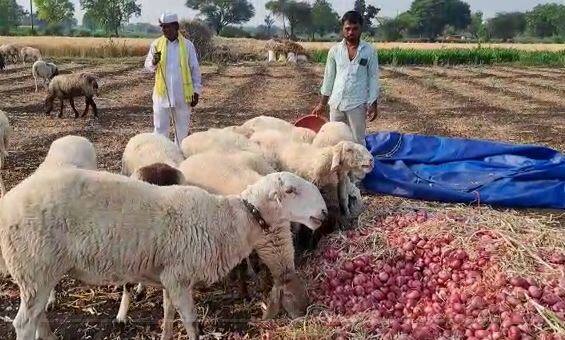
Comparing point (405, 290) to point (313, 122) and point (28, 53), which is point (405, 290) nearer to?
point (313, 122)

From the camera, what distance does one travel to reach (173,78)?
8.66m

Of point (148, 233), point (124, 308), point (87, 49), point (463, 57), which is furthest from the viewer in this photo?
point (87, 49)

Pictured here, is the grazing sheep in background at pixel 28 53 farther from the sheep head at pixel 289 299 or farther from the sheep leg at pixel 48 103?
the sheep head at pixel 289 299

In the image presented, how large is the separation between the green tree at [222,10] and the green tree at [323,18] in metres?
13.5

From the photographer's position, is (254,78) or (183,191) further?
(254,78)

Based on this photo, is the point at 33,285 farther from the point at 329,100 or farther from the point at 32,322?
the point at 329,100

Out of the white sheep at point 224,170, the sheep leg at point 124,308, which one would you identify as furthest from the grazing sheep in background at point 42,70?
the sheep leg at point 124,308

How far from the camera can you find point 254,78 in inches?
1101

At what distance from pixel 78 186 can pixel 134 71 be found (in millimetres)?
27627

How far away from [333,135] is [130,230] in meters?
3.67

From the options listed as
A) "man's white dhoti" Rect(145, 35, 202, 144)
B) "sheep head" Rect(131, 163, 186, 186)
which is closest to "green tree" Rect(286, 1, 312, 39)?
"man's white dhoti" Rect(145, 35, 202, 144)

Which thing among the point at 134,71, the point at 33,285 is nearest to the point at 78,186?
the point at 33,285

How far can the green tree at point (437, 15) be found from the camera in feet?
379

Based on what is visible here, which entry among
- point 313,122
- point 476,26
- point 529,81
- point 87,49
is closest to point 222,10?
point 476,26
